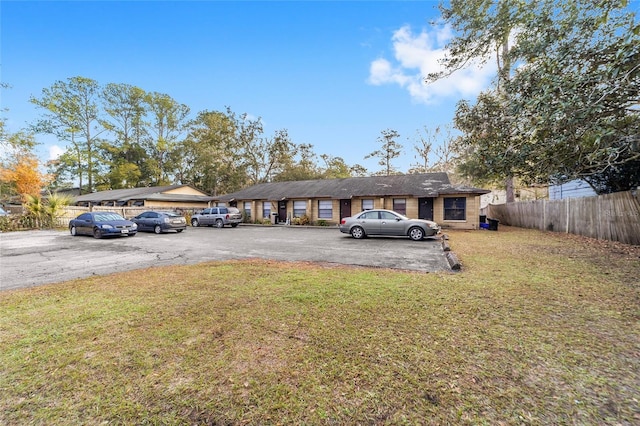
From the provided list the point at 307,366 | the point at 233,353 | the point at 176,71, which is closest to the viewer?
the point at 307,366

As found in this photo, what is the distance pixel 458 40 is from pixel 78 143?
47024 mm

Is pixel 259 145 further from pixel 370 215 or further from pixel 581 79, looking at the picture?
pixel 581 79

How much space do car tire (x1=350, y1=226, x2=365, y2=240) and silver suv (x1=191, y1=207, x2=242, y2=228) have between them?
453 inches

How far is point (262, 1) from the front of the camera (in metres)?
11.2

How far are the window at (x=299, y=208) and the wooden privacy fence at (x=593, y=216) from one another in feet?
51.8

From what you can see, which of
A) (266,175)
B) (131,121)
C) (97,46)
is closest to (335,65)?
(97,46)

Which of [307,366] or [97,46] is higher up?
[97,46]

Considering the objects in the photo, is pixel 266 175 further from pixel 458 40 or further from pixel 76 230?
pixel 458 40

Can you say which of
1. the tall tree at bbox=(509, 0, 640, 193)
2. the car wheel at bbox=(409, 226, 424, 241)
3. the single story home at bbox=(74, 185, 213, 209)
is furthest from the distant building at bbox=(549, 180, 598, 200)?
the single story home at bbox=(74, 185, 213, 209)

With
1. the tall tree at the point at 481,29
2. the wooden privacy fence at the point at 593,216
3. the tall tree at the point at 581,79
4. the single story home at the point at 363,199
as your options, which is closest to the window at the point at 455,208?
the single story home at the point at 363,199

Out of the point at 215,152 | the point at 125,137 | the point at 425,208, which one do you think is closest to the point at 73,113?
the point at 125,137

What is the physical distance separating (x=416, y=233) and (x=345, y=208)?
948 centimetres

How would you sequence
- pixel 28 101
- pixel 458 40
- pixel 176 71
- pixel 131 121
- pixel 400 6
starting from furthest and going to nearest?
pixel 131 121 < pixel 28 101 < pixel 176 71 < pixel 400 6 < pixel 458 40

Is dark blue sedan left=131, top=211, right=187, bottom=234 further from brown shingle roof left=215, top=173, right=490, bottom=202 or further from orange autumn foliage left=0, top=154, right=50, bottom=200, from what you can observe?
orange autumn foliage left=0, top=154, right=50, bottom=200
